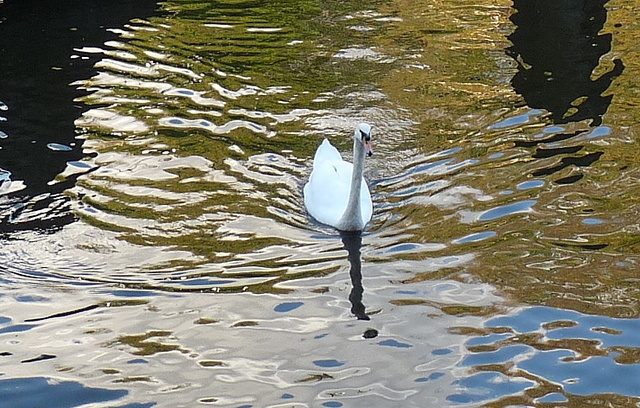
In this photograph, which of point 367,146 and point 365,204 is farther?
point 365,204

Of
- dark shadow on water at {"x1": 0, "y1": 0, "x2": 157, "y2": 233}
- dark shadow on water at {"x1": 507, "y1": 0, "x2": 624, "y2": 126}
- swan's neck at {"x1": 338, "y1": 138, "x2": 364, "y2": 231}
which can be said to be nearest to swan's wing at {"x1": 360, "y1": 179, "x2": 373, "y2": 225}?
swan's neck at {"x1": 338, "y1": 138, "x2": 364, "y2": 231}

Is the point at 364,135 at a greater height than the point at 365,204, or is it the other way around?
the point at 364,135

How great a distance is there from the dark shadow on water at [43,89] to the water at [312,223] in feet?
0.16

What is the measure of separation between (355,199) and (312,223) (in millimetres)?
649

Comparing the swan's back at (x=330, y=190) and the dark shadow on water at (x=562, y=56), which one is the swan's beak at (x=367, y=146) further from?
the dark shadow on water at (x=562, y=56)

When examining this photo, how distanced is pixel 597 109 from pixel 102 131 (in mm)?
6065

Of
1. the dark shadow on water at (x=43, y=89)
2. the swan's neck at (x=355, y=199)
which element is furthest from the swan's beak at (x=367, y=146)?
the dark shadow on water at (x=43, y=89)

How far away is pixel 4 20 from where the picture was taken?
16.6m

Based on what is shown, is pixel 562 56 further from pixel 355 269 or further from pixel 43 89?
pixel 43 89

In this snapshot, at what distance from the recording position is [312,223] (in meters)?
9.52

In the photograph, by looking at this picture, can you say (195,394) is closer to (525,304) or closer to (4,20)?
(525,304)

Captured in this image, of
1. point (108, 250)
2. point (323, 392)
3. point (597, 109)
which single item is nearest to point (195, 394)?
point (323, 392)

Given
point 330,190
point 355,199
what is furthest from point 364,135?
point 330,190

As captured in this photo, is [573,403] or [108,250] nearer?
[573,403]
